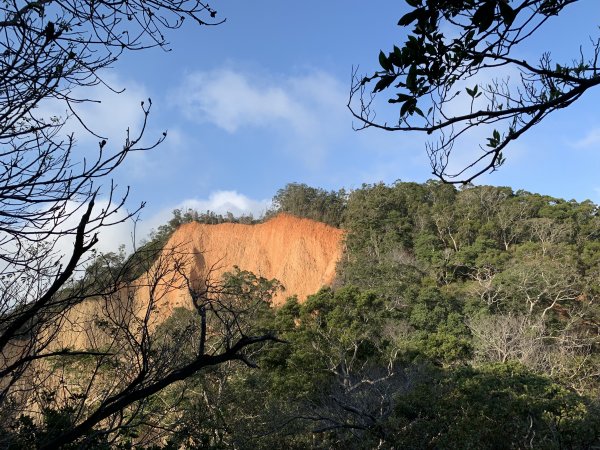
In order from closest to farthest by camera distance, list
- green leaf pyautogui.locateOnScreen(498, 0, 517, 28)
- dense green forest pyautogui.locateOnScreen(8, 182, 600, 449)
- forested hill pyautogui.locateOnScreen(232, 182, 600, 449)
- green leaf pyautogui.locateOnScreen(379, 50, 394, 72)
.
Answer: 1. green leaf pyautogui.locateOnScreen(498, 0, 517, 28)
2. green leaf pyautogui.locateOnScreen(379, 50, 394, 72)
3. dense green forest pyautogui.locateOnScreen(8, 182, 600, 449)
4. forested hill pyautogui.locateOnScreen(232, 182, 600, 449)

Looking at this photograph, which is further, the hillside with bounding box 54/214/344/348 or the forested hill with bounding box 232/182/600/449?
the hillside with bounding box 54/214/344/348

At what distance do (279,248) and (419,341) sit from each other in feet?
47.2

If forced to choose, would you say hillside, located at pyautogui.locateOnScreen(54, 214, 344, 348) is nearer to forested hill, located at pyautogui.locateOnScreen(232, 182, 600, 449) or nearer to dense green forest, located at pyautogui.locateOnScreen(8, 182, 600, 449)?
dense green forest, located at pyautogui.locateOnScreen(8, 182, 600, 449)

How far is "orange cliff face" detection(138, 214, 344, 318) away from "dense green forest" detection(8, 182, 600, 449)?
96 centimetres

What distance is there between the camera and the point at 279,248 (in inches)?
1156

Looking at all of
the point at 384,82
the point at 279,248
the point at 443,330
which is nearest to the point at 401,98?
the point at 384,82

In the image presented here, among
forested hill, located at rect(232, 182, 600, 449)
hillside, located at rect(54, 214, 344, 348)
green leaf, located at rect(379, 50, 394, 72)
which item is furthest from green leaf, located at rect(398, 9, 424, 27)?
hillside, located at rect(54, 214, 344, 348)

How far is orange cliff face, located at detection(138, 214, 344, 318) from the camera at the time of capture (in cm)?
2834

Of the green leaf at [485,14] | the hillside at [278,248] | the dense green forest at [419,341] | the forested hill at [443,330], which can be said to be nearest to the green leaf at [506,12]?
the green leaf at [485,14]

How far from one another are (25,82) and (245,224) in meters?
28.7

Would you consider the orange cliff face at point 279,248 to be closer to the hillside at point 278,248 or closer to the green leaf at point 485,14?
the hillside at point 278,248

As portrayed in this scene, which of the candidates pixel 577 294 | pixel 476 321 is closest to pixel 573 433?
pixel 476 321

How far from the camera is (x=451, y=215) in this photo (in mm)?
25812

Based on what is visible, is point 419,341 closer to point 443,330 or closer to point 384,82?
point 443,330
